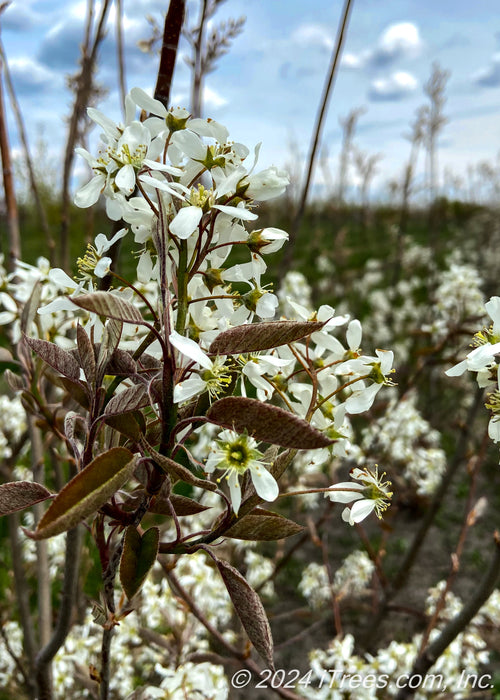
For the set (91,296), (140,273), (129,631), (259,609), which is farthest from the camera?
(129,631)

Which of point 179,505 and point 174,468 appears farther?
point 179,505

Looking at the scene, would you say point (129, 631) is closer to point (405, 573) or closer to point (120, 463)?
point (405, 573)

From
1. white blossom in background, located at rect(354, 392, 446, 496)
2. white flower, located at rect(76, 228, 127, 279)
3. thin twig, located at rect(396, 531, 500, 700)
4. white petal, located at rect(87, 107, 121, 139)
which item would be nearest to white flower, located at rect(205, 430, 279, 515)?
white flower, located at rect(76, 228, 127, 279)

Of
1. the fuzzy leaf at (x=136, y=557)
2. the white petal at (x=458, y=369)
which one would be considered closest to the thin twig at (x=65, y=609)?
the fuzzy leaf at (x=136, y=557)

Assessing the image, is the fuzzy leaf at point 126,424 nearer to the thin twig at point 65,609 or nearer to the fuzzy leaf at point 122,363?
the fuzzy leaf at point 122,363

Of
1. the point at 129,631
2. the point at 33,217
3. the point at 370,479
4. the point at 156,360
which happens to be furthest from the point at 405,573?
the point at 33,217

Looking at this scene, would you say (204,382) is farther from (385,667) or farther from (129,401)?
(385,667)

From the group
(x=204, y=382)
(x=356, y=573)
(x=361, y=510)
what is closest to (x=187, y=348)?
Answer: (x=204, y=382)
